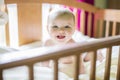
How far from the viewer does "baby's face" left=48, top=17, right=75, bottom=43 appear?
111cm

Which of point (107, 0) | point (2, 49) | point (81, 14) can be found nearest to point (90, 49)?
point (2, 49)

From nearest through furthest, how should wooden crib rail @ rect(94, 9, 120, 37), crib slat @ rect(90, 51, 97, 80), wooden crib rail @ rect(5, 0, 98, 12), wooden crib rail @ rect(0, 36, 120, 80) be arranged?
wooden crib rail @ rect(0, 36, 120, 80)
crib slat @ rect(90, 51, 97, 80)
wooden crib rail @ rect(5, 0, 98, 12)
wooden crib rail @ rect(94, 9, 120, 37)

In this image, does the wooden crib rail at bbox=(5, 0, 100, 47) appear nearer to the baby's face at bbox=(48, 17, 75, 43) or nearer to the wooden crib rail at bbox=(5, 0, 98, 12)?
the wooden crib rail at bbox=(5, 0, 98, 12)

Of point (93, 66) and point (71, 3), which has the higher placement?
point (71, 3)

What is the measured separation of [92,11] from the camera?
203cm

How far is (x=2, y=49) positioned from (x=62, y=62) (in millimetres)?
413

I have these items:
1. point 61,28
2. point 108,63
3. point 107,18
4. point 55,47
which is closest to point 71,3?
point 107,18

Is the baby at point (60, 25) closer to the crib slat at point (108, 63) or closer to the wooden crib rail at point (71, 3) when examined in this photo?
the crib slat at point (108, 63)

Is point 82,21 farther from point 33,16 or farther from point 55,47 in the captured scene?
point 55,47

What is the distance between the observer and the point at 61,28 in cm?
112

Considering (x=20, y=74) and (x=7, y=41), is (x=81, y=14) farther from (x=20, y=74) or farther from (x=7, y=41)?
(x=20, y=74)

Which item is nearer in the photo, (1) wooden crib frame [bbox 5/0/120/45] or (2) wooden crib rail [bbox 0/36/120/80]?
(2) wooden crib rail [bbox 0/36/120/80]

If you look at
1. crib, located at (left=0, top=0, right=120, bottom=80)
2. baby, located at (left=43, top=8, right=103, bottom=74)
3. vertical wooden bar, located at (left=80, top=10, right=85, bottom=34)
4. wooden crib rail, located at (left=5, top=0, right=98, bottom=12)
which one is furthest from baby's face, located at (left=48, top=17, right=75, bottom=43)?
vertical wooden bar, located at (left=80, top=10, right=85, bottom=34)

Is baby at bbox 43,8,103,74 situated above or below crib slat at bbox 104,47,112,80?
above
